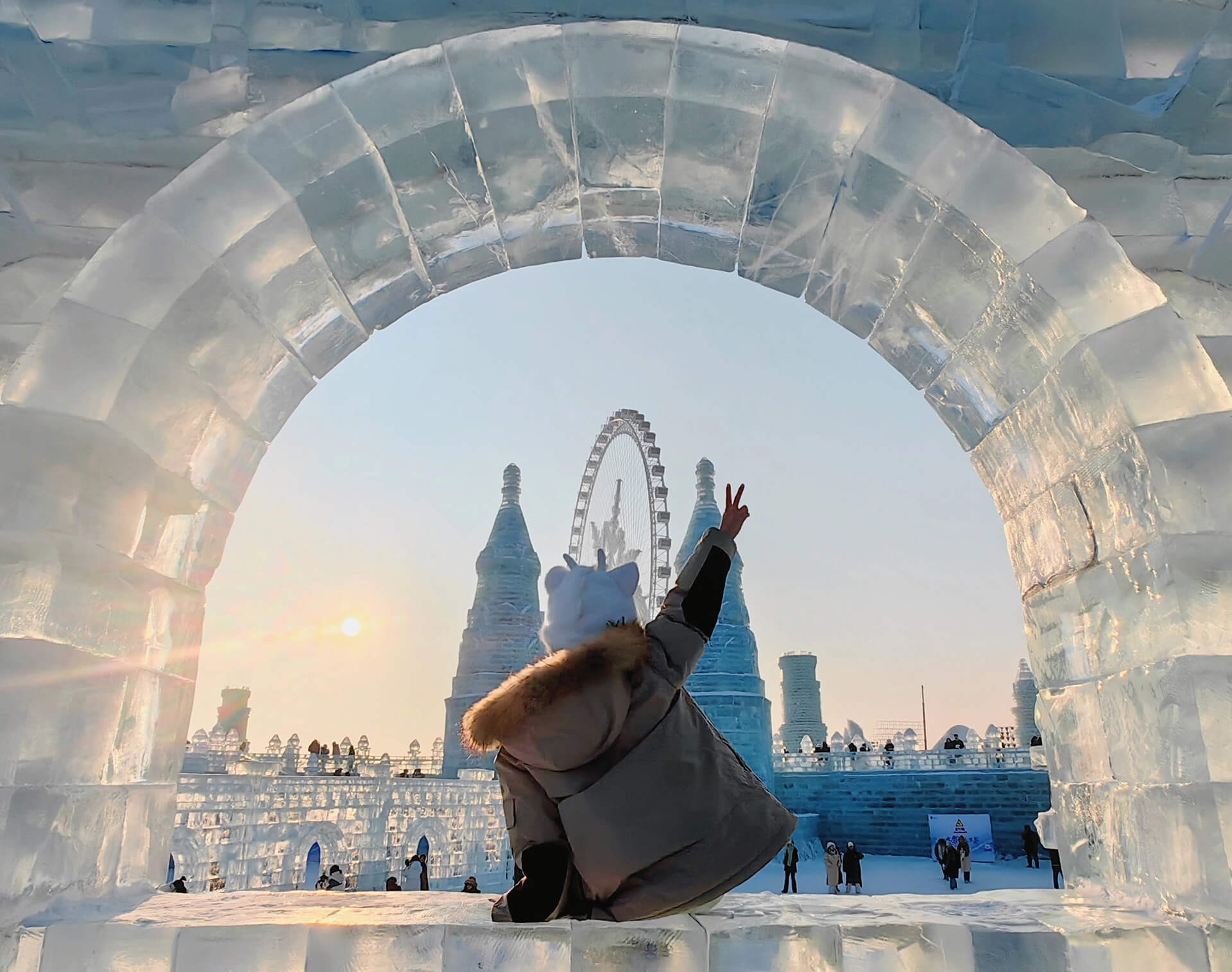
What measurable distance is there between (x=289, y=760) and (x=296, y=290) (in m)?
16.4

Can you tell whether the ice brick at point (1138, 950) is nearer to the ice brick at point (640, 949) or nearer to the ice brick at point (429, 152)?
the ice brick at point (640, 949)

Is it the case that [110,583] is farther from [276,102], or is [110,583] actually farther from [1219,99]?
[1219,99]

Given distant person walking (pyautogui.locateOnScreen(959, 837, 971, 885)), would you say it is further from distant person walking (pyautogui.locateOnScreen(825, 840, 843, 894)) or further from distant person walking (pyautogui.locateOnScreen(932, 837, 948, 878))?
distant person walking (pyautogui.locateOnScreen(825, 840, 843, 894))

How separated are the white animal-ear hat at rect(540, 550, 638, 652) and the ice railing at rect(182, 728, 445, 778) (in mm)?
11780

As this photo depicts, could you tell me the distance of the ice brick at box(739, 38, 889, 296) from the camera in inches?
99.7

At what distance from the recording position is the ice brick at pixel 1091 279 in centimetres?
230

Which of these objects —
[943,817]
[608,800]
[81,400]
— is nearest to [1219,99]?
[608,800]

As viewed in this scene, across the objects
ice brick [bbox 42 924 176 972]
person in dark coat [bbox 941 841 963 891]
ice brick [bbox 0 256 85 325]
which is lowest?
person in dark coat [bbox 941 841 963 891]

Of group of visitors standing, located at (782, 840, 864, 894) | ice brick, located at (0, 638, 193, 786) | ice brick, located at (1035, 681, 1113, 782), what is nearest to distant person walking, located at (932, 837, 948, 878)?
group of visitors standing, located at (782, 840, 864, 894)

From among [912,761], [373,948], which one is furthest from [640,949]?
[912,761]

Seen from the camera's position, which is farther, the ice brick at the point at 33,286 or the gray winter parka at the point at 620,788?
the ice brick at the point at 33,286

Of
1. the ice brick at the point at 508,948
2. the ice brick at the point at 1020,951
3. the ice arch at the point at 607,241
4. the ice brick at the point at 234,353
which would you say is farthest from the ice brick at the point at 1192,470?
the ice brick at the point at 234,353

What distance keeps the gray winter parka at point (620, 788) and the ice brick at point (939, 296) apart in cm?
149

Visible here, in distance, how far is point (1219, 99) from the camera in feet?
8.56
